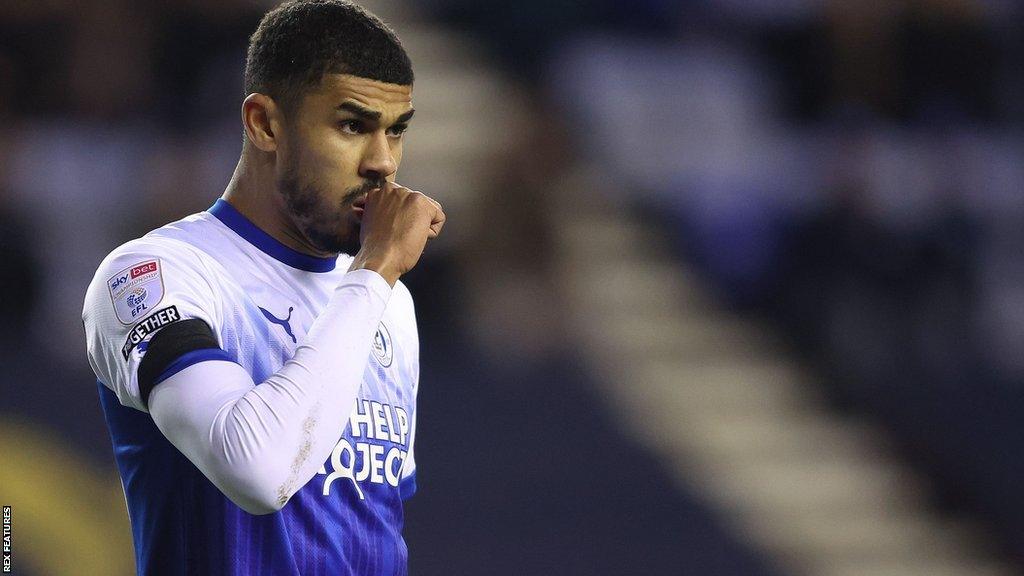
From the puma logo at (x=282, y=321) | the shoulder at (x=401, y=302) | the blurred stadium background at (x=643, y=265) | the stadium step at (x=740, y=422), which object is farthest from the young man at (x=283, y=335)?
the stadium step at (x=740, y=422)

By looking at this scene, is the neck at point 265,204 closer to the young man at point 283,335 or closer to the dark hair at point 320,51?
the young man at point 283,335

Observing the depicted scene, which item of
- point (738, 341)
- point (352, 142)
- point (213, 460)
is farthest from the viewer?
point (738, 341)

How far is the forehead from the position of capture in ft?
9.43

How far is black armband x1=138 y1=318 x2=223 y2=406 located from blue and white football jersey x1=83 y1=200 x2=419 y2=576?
0.07ft

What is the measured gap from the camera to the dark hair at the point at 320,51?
114 inches

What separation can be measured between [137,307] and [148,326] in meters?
0.06

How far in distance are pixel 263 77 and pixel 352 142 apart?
27 cm

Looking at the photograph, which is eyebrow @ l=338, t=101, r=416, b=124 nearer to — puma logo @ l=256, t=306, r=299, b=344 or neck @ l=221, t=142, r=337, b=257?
neck @ l=221, t=142, r=337, b=257

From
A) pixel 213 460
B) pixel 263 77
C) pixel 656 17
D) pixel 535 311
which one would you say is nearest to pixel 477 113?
pixel 656 17

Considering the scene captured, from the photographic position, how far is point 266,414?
7.91 feet

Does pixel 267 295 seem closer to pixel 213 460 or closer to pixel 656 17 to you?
pixel 213 460

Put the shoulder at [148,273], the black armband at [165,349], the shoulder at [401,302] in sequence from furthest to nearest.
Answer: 1. the shoulder at [401,302]
2. the shoulder at [148,273]
3. the black armband at [165,349]

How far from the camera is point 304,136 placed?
2.90 metres

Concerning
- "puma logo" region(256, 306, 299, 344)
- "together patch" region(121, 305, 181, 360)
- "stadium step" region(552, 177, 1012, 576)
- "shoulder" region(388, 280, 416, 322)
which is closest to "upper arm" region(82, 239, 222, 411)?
"together patch" region(121, 305, 181, 360)
